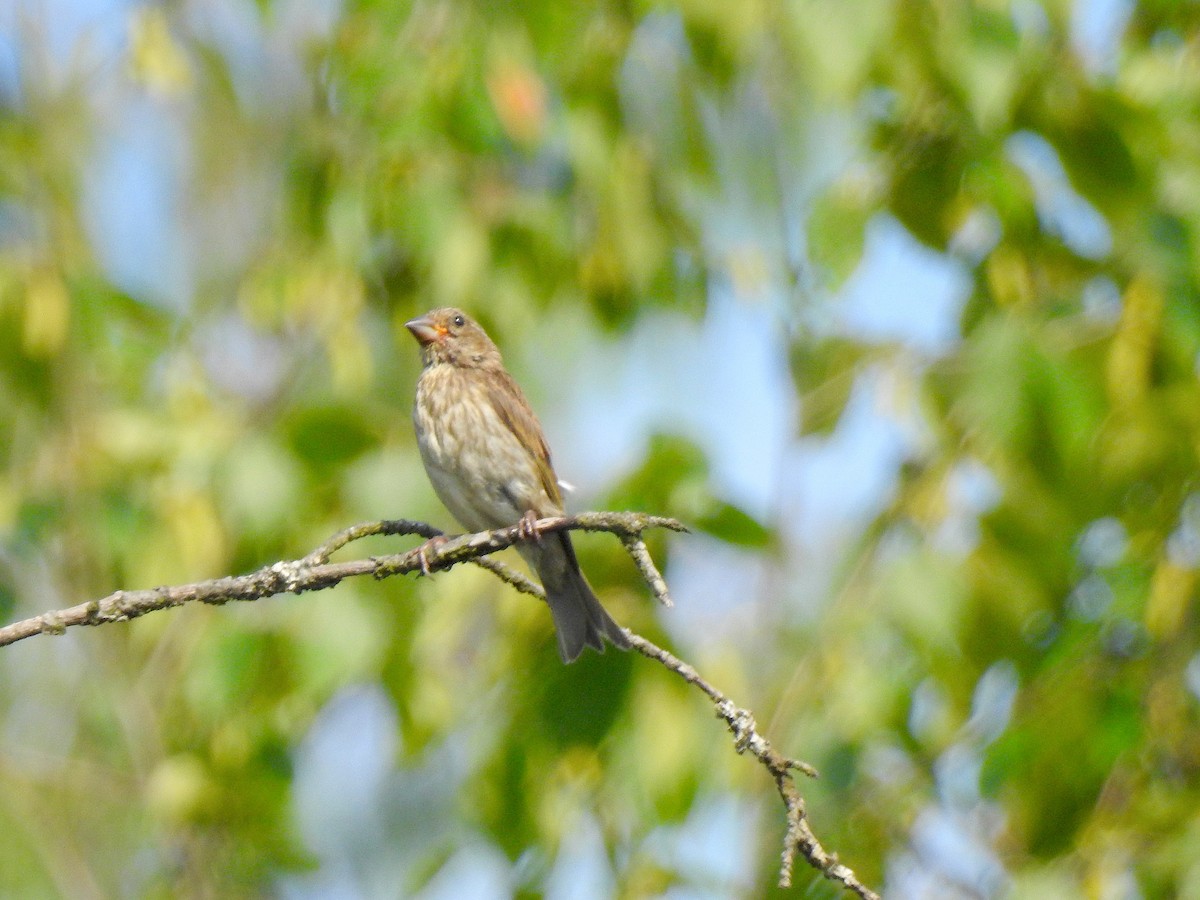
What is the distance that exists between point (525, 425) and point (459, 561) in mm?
1566

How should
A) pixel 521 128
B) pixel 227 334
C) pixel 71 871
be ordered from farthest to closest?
pixel 227 334, pixel 71 871, pixel 521 128

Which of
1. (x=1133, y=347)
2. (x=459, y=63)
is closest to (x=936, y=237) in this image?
(x=1133, y=347)

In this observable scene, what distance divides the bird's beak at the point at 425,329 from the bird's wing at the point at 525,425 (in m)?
0.20

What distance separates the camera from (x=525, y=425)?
14.0ft

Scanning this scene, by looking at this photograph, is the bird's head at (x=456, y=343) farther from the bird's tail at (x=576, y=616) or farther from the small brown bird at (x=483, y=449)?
the bird's tail at (x=576, y=616)

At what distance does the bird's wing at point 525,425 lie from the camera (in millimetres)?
4215

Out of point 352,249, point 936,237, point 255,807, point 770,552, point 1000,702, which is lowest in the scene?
point 1000,702

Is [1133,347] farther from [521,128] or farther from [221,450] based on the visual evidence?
[221,450]

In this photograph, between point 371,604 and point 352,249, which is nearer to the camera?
point 371,604

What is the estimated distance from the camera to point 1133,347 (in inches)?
143

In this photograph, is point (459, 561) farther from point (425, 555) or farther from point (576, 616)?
point (576, 616)

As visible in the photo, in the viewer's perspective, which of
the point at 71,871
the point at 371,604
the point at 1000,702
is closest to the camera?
the point at 371,604

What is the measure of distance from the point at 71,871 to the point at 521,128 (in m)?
3.15

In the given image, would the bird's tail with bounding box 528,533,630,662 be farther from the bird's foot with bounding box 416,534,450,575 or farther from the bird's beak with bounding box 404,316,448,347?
the bird's beak with bounding box 404,316,448,347
